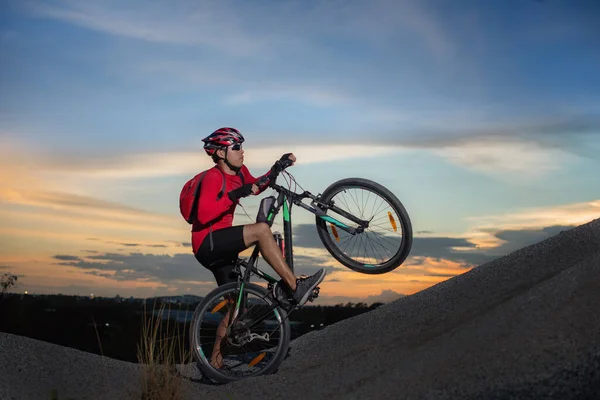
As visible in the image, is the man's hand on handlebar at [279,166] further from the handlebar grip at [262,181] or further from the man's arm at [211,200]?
the man's arm at [211,200]

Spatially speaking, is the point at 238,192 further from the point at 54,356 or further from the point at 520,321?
the point at 54,356

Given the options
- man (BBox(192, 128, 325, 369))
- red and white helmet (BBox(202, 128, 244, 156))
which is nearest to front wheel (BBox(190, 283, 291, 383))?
man (BBox(192, 128, 325, 369))

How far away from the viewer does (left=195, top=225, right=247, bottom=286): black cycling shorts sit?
305 inches

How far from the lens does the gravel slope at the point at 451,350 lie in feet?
19.4

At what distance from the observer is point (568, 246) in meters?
9.48

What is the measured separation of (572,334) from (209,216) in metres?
3.93

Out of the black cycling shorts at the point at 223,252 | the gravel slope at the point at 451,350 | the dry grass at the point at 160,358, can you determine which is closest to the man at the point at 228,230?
the black cycling shorts at the point at 223,252

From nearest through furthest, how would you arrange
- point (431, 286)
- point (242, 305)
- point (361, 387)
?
point (361, 387)
point (242, 305)
point (431, 286)

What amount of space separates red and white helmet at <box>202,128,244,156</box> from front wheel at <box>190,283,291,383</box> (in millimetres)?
1606

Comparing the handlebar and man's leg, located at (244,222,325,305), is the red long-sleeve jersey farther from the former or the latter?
man's leg, located at (244,222,325,305)

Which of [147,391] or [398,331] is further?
[398,331]

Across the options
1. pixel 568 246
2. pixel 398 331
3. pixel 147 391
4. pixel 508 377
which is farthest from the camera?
pixel 568 246

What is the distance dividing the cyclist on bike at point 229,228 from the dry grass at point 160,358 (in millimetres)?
868

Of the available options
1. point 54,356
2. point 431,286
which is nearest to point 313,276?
point 431,286
